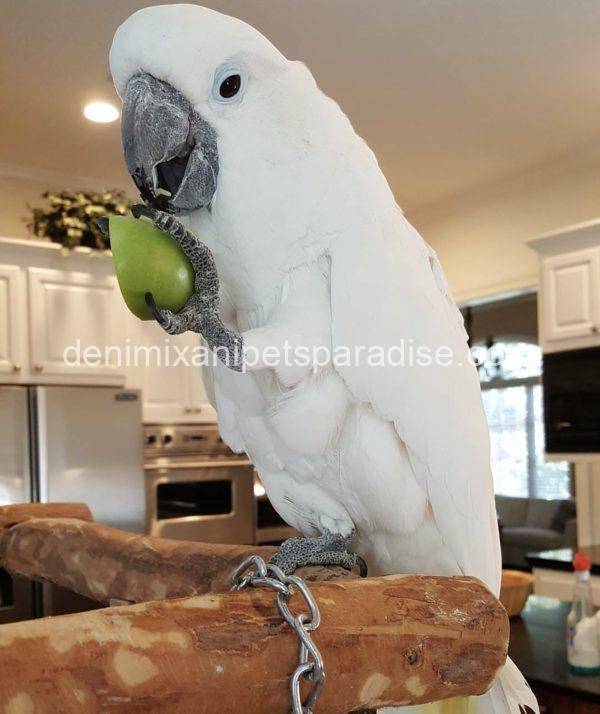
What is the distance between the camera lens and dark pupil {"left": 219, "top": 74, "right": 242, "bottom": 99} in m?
0.84

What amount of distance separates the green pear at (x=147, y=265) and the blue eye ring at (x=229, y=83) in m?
0.18

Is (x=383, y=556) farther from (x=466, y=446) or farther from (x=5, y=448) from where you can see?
(x=5, y=448)

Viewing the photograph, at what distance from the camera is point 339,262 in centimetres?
89

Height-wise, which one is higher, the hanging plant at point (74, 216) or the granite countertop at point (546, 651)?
the hanging plant at point (74, 216)

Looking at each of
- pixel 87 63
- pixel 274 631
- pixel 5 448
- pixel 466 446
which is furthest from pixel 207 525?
pixel 274 631

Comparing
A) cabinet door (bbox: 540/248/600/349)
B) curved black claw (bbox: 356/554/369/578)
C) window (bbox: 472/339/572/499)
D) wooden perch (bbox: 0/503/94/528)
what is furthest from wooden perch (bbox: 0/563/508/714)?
window (bbox: 472/339/572/499)

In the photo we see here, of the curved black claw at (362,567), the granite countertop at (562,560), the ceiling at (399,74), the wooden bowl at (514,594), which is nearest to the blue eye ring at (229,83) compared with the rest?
the curved black claw at (362,567)

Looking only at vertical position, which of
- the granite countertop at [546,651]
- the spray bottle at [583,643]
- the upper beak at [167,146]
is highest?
the upper beak at [167,146]

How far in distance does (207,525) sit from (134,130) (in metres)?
3.07

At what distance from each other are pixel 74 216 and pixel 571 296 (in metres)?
2.42

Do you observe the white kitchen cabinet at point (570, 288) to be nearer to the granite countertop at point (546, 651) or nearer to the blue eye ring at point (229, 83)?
the granite countertop at point (546, 651)

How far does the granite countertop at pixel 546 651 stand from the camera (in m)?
1.82

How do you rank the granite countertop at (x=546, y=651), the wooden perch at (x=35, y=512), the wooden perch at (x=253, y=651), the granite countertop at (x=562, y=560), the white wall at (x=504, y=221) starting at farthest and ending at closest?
the white wall at (x=504, y=221) < the granite countertop at (x=562, y=560) < the granite countertop at (x=546, y=651) < the wooden perch at (x=35, y=512) < the wooden perch at (x=253, y=651)

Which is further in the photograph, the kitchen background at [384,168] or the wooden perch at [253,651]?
the kitchen background at [384,168]
